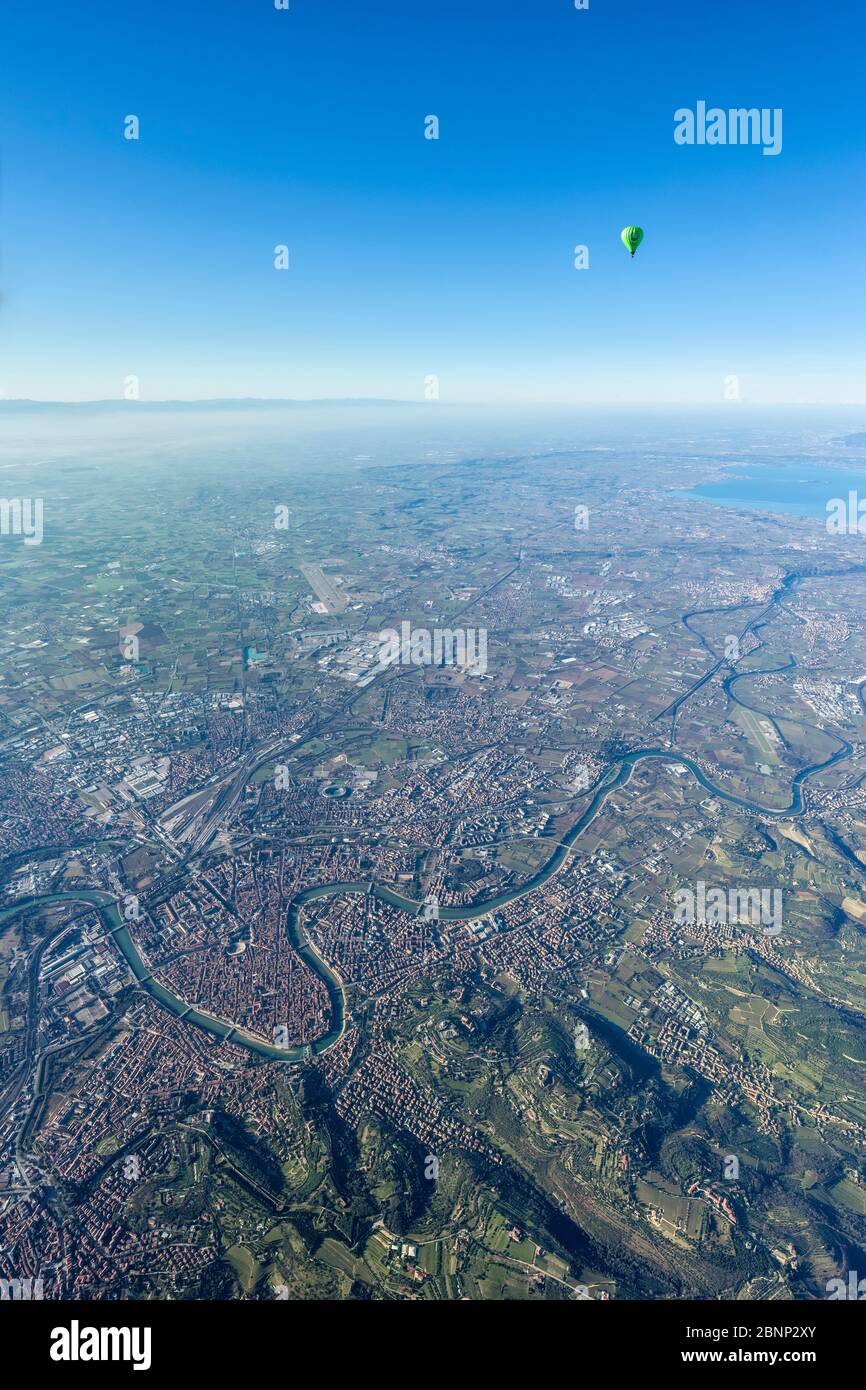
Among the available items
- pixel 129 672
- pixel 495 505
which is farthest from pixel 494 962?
pixel 495 505

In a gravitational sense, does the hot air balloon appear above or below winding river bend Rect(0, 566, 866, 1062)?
above

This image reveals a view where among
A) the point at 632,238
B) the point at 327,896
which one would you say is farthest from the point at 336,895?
the point at 632,238

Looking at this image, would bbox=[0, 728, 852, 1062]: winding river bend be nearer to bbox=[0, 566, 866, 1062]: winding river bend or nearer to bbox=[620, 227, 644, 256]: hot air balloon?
bbox=[0, 566, 866, 1062]: winding river bend

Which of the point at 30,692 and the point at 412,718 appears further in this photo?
the point at 30,692

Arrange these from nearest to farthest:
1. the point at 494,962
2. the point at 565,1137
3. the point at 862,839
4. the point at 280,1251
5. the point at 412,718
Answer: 1. the point at 280,1251
2. the point at 565,1137
3. the point at 494,962
4. the point at 862,839
5. the point at 412,718

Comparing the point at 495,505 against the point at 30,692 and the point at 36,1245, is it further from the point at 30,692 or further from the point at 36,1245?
the point at 36,1245

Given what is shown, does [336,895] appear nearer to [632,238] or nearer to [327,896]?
[327,896]

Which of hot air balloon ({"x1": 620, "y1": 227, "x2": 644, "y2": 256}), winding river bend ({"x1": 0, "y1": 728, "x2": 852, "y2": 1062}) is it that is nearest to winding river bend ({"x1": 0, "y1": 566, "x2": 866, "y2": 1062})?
winding river bend ({"x1": 0, "y1": 728, "x2": 852, "y2": 1062})

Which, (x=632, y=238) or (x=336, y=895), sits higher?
(x=632, y=238)

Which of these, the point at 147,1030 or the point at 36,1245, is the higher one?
the point at 147,1030

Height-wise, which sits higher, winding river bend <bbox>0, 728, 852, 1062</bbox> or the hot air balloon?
the hot air balloon

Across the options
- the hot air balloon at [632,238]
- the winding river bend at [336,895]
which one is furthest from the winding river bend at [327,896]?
the hot air balloon at [632,238]
